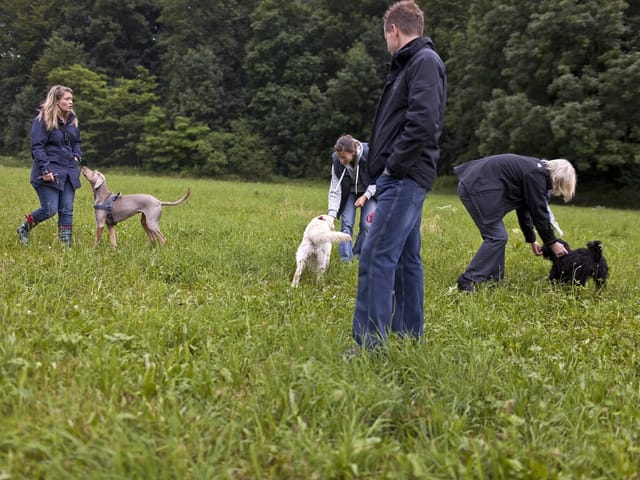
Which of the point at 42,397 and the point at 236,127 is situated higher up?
the point at 236,127

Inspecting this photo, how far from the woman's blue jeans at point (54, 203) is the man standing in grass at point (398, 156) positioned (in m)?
4.67

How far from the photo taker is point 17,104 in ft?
150

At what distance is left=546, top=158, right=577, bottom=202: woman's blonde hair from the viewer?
17.1ft

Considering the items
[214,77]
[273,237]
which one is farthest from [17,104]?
[273,237]

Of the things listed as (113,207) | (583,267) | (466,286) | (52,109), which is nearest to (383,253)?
(466,286)

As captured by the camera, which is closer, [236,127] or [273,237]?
[273,237]

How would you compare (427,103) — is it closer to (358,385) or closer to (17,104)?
(358,385)

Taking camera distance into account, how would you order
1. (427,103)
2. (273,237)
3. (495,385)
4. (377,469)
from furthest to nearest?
1. (273,237)
2. (427,103)
3. (495,385)
4. (377,469)

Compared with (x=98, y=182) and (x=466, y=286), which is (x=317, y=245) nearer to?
(x=466, y=286)

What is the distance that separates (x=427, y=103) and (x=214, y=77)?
40697 mm

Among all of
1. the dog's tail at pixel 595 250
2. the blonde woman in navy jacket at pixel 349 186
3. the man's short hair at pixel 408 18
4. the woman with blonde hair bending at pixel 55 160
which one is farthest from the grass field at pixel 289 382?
the man's short hair at pixel 408 18

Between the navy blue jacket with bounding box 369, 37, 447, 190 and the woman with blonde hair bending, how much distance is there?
4472 millimetres

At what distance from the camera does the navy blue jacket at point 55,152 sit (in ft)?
19.7

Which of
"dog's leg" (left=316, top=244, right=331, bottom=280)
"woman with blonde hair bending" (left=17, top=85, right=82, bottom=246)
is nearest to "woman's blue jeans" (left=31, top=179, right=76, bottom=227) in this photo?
"woman with blonde hair bending" (left=17, top=85, right=82, bottom=246)
